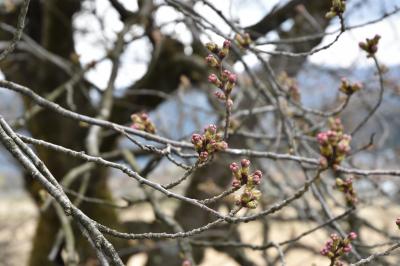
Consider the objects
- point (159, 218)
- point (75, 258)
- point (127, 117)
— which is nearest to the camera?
point (75, 258)

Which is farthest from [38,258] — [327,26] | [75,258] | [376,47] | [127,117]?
[376,47]

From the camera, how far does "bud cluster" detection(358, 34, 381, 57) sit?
5.95ft

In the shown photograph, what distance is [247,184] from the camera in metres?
1.28

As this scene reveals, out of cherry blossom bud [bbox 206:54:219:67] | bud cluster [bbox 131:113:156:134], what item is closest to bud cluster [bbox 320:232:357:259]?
cherry blossom bud [bbox 206:54:219:67]

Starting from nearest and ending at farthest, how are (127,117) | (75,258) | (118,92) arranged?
1. (75,258)
2. (118,92)
3. (127,117)

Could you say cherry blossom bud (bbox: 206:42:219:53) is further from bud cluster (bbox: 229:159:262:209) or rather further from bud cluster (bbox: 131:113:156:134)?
bud cluster (bbox: 131:113:156:134)

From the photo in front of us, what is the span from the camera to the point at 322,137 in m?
1.15

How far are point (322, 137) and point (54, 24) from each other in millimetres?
4574

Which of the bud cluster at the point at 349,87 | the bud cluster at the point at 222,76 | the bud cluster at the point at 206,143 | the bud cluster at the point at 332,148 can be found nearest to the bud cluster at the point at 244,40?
the bud cluster at the point at 349,87

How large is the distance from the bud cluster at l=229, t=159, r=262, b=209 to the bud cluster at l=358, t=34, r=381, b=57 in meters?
0.83

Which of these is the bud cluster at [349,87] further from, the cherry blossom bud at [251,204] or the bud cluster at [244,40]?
the cherry blossom bud at [251,204]

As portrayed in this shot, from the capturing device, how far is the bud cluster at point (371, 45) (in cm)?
181

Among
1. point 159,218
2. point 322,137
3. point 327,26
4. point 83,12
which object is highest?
point 83,12

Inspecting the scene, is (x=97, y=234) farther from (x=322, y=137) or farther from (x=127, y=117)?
(x=127, y=117)
